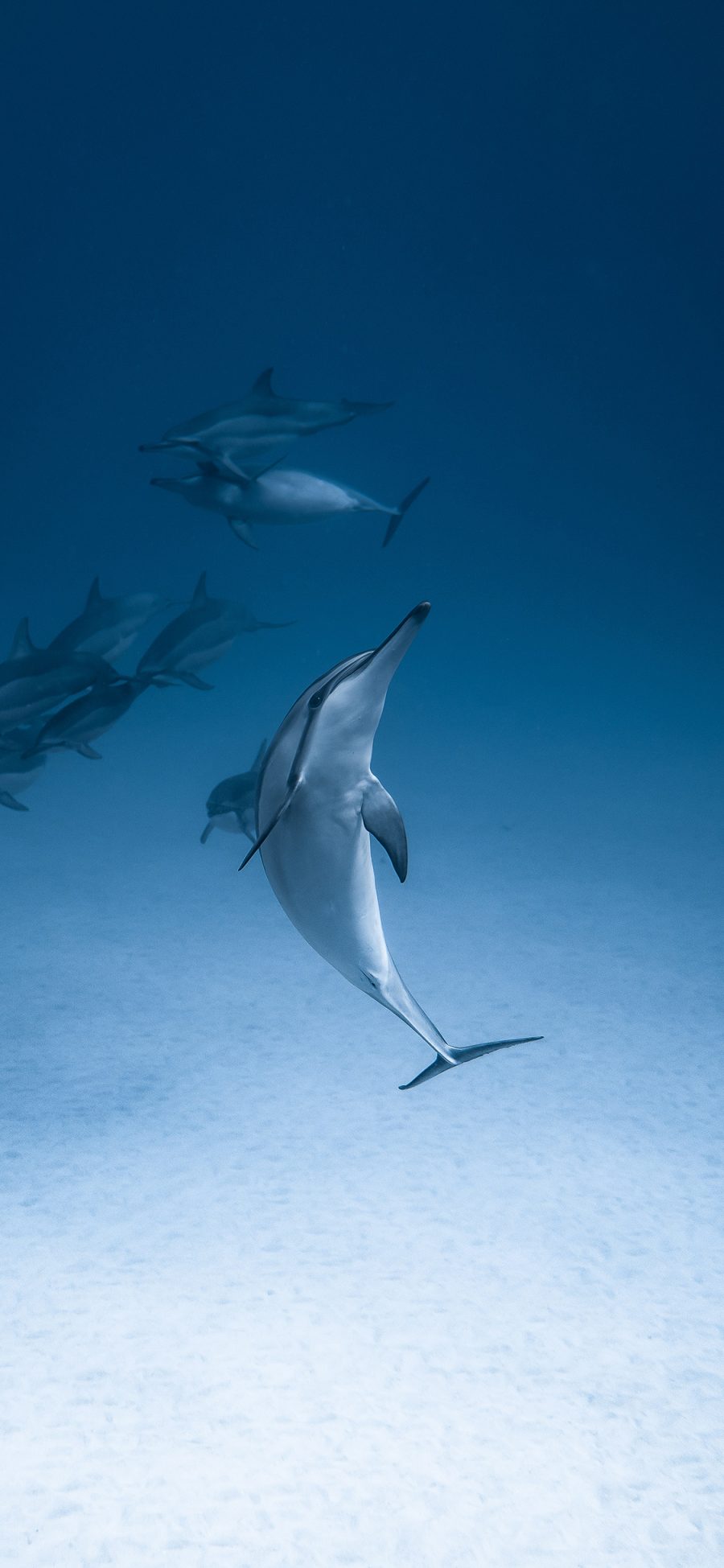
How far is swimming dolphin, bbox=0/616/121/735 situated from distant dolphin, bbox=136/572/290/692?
15.3 inches

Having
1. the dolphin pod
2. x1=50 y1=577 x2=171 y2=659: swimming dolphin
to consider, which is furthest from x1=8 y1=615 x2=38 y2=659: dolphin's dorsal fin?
x1=50 y1=577 x2=171 y2=659: swimming dolphin

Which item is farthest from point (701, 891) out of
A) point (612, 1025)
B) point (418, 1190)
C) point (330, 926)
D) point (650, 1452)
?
point (330, 926)

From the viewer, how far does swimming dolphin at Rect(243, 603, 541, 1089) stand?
47.1 inches

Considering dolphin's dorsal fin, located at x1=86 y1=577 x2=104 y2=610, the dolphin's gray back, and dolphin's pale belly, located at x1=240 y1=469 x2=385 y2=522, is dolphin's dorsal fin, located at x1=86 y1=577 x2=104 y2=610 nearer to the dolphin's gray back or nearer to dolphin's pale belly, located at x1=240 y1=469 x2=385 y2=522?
dolphin's pale belly, located at x1=240 y1=469 x2=385 y2=522

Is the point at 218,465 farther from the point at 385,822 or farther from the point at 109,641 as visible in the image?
the point at 385,822

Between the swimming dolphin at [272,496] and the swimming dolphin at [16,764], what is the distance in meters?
1.05

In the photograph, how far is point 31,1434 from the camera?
1627 mm

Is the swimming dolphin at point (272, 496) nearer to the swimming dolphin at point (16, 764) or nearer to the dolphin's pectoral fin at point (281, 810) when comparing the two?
the swimming dolphin at point (16, 764)

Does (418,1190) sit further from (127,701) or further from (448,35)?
(448,35)

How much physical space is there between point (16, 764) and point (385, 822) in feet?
8.44

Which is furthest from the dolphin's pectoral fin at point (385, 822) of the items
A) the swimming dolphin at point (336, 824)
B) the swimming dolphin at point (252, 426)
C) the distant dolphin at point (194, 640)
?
the swimming dolphin at point (252, 426)

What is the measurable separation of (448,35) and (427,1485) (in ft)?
110

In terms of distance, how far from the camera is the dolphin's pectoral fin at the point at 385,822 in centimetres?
127

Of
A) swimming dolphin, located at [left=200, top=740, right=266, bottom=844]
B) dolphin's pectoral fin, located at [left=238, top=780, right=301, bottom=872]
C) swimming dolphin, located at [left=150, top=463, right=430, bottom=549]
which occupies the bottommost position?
swimming dolphin, located at [left=200, top=740, right=266, bottom=844]
